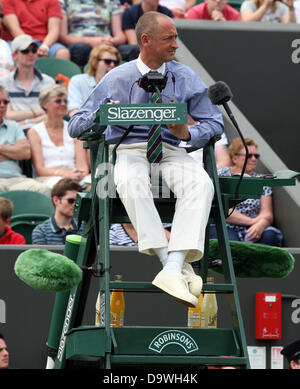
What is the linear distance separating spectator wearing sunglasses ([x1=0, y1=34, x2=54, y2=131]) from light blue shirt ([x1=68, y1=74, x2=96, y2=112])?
266 mm

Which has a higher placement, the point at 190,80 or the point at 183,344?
the point at 190,80

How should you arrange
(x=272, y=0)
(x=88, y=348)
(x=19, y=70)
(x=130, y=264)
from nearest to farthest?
(x=88, y=348), (x=130, y=264), (x=19, y=70), (x=272, y=0)

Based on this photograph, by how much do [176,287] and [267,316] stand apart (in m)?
2.50

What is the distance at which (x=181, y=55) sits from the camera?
995 cm

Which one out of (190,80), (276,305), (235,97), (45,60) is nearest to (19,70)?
(45,60)

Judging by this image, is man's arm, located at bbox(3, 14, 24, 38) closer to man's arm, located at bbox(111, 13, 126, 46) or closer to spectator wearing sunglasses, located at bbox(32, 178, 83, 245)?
man's arm, located at bbox(111, 13, 126, 46)

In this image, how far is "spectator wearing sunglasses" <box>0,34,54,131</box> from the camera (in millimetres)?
9438

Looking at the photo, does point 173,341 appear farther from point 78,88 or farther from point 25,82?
point 25,82

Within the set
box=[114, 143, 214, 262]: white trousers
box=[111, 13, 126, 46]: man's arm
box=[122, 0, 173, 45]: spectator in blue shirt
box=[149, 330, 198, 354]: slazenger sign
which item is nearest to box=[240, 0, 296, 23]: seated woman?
box=[122, 0, 173, 45]: spectator in blue shirt

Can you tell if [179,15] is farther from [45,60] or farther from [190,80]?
[190,80]

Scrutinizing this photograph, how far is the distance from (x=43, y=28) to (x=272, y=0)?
2571mm

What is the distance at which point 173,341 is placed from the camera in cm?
478

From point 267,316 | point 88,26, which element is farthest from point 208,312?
point 88,26

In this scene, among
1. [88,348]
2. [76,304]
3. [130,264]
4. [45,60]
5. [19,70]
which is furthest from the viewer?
[45,60]
